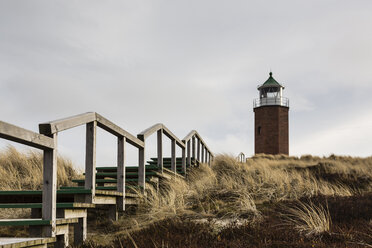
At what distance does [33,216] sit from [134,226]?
1.39 metres

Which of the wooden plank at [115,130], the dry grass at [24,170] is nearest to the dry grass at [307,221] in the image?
the wooden plank at [115,130]

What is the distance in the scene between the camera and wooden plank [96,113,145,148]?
5183 millimetres

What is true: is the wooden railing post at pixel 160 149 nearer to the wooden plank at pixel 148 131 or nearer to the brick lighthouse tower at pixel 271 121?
the wooden plank at pixel 148 131

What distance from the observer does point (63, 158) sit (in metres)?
10.5

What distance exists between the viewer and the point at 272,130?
33.2m

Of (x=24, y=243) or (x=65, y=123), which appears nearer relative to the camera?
(x=24, y=243)

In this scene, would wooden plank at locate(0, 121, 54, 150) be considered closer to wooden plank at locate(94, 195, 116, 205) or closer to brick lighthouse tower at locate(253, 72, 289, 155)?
wooden plank at locate(94, 195, 116, 205)

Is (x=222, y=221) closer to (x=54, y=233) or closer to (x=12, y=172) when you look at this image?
(x=54, y=233)

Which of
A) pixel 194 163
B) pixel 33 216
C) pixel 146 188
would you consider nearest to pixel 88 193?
pixel 33 216

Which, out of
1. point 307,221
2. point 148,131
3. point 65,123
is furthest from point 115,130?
point 307,221

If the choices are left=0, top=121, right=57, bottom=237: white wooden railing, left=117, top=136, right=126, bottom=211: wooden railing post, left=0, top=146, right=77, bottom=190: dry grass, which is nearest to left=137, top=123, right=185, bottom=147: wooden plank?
left=117, top=136, right=126, bottom=211: wooden railing post

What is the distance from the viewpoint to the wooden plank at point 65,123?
3.92 meters

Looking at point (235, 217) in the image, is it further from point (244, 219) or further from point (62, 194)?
point (62, 194)

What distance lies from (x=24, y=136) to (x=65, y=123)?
2.62 ft
